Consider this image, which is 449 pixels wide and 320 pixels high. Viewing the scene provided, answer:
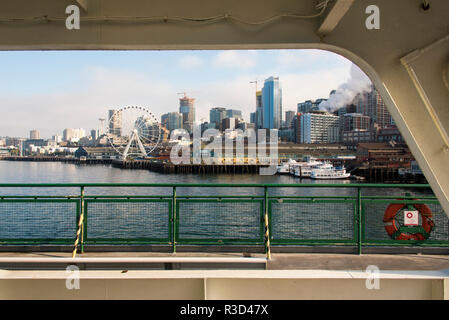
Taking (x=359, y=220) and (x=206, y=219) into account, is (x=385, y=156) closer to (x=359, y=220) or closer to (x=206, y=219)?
(x=359, y=220)

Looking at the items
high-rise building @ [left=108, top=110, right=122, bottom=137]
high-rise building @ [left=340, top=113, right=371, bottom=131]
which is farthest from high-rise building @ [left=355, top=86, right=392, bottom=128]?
high-rise building @ [left=108, top=110, right=122, bottom=137]

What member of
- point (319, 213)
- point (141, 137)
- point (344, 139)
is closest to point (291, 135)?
point (344, 139)

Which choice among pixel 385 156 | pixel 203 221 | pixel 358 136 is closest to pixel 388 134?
pixel 358 136

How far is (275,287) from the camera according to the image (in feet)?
9.95

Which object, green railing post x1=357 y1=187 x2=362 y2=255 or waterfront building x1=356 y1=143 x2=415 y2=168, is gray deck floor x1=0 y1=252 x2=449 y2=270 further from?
waterfront building x1=356 y1=143 x2=415 y2=168

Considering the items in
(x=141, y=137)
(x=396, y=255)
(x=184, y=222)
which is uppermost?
(x=141, y=137)

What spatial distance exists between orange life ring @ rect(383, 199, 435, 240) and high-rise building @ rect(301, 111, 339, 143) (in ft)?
293

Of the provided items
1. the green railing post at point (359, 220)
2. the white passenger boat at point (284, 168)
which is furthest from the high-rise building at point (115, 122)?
the green railing post at point (359, 220)

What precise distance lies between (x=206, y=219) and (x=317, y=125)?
310 ft

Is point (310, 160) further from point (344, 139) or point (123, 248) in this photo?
point (123, 248)

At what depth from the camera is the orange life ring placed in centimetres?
561

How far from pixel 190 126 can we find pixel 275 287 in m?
105
